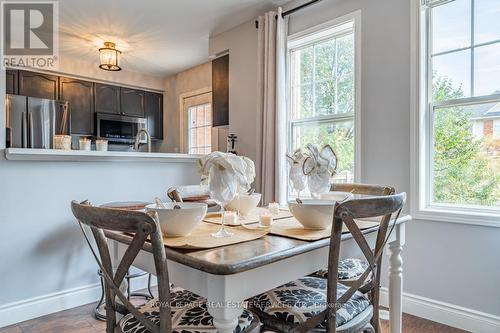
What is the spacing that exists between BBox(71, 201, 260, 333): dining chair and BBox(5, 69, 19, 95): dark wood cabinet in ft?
13.8

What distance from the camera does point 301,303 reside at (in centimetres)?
127

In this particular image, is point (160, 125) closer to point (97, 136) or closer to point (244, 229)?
point (97, 136)

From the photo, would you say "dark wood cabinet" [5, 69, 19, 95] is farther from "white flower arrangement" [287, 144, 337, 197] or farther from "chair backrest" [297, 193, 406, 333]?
"chair backrest" [297, 193, 406, 333]

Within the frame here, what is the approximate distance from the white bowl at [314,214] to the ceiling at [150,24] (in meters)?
2.38

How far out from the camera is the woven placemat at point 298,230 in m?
1.21

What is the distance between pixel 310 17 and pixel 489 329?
2657 mm

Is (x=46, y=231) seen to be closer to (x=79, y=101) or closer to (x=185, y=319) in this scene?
(x=185, y=319)

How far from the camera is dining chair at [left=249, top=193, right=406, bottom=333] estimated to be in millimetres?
1048

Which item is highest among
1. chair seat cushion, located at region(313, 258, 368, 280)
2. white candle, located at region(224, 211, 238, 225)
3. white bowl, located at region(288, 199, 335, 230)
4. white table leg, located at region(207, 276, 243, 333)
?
white bowl, located at region(288, 199, 335, 230)

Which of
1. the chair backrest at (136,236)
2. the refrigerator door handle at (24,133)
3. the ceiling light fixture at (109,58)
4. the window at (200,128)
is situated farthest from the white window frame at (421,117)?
the refrigerator door handle at (24,133)

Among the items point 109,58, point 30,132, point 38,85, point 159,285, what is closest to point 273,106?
point 109,58

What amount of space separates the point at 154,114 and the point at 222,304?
511cm

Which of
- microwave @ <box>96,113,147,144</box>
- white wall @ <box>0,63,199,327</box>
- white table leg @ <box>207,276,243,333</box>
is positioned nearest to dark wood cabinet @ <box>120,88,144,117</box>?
microwave @ <box>96,113,147,144</box>

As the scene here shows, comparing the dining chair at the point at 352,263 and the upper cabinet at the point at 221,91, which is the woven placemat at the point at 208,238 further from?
the upper cabinet at the point at 221,91
